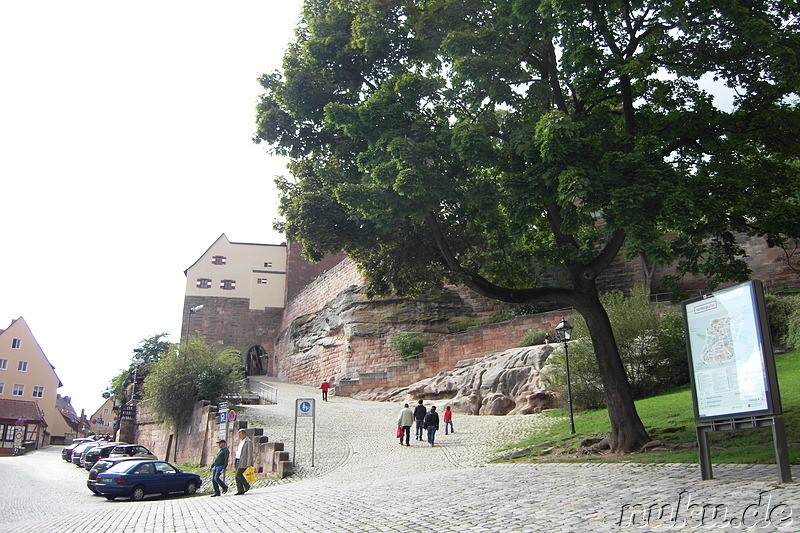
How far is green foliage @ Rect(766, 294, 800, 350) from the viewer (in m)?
21.1

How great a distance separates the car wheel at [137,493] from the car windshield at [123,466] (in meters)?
0.63

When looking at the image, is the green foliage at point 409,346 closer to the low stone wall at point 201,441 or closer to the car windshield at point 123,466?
the low stone wall at point 201,441

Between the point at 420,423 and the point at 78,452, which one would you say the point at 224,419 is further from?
the point at 78,452

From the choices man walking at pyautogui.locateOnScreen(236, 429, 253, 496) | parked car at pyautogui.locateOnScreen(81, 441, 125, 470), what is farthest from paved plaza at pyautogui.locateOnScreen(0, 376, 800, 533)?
parked car at pyautogui.locateOnScreen(81, 441, 125, 470)

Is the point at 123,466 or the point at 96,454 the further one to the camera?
the point at 96,454

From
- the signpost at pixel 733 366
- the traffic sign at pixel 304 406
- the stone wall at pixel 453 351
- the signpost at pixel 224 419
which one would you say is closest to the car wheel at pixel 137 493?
the signpost at pixel 224 419

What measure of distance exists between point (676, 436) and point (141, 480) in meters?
13.7

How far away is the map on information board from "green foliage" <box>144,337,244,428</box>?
2391cm

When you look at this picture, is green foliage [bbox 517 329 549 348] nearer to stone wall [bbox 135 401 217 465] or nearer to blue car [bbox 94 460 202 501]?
stone wall [bbox 135 401 217 465]

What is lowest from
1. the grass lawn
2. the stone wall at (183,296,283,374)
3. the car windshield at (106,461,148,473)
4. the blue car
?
the blue car

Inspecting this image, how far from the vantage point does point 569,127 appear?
10.4 meters

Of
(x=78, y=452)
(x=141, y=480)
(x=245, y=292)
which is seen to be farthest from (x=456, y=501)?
(x=245, y=292)

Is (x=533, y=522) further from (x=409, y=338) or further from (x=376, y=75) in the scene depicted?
(x=409, y=338)

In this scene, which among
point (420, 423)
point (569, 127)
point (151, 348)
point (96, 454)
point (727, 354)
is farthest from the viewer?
point (151, 348)
